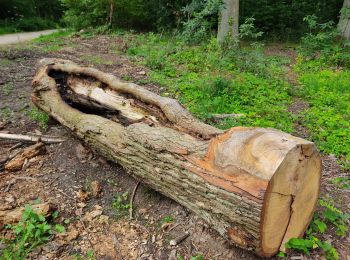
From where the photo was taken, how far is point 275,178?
227cm

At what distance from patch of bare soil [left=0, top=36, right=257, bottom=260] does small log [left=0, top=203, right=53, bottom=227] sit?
0.12 meters

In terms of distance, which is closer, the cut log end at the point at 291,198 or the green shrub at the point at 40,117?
the cut log end at the point at 291,198

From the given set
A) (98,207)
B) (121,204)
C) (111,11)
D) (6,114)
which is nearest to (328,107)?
(121,204)

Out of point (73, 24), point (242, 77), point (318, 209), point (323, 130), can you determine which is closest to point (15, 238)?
point (318, 209)

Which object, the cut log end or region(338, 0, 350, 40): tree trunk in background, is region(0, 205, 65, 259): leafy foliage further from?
region(338, 0, 350, 40): tree trunk in background

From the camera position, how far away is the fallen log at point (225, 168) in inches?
91.2

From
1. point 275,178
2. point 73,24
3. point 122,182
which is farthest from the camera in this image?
point 73,24

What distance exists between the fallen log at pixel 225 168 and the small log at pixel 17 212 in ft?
2.70

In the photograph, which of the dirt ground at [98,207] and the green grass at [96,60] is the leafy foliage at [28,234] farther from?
the green grass at [96,60]

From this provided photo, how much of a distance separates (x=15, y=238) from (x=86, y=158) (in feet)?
4.32

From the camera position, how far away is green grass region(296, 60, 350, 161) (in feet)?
14.2

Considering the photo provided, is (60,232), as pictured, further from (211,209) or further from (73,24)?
(73,24)

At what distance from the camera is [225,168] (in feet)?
8.10

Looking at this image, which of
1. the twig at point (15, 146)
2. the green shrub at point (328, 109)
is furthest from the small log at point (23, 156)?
the green shrub at point (328, 109)
